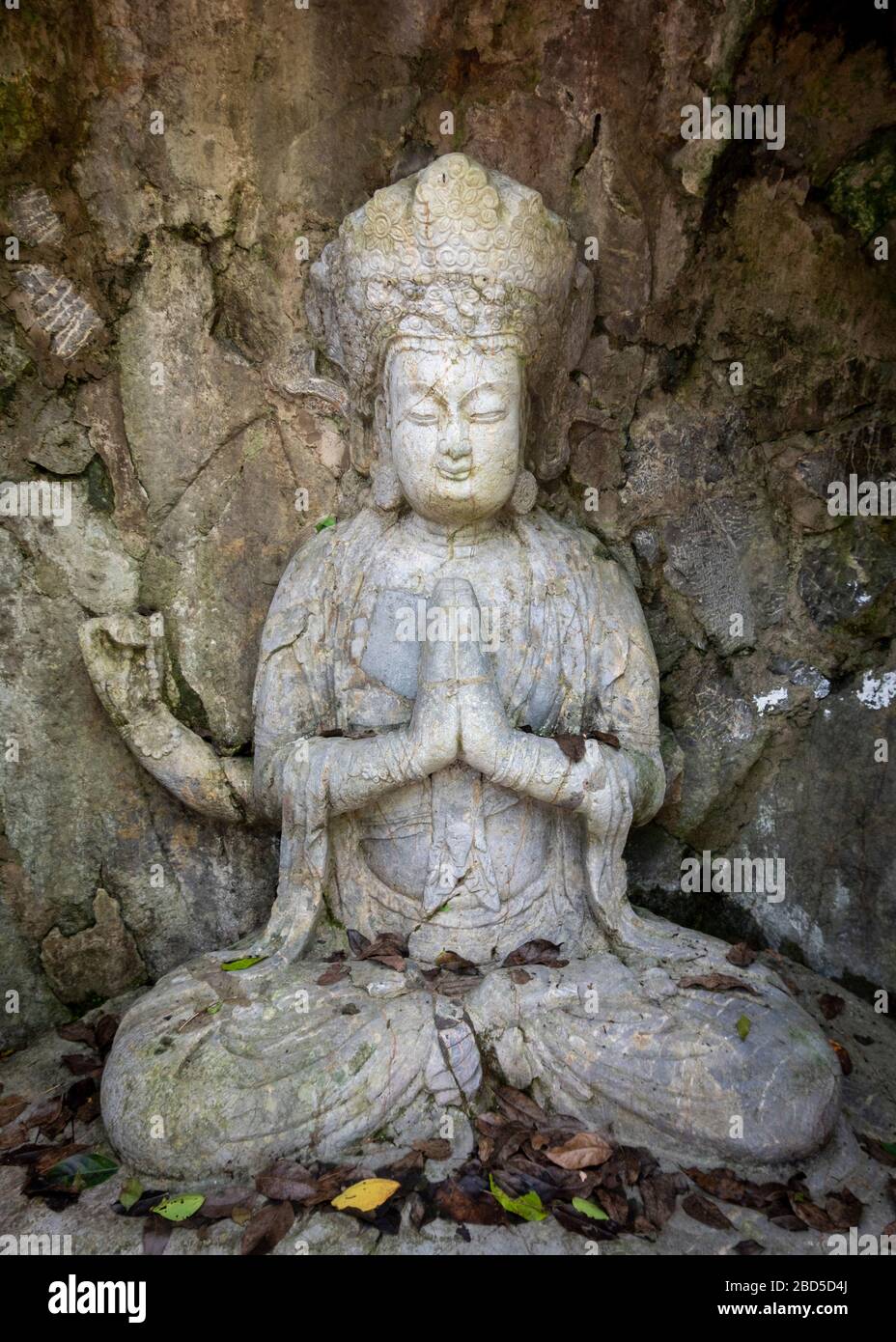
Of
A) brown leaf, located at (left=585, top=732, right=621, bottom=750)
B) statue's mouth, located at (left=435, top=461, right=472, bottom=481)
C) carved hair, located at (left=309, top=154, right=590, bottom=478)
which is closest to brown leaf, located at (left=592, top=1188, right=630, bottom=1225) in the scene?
brown leaf, located at (left=585, top=732, right=621, bottom=750)

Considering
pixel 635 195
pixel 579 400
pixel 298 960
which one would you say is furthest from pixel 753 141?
pixel 298 960

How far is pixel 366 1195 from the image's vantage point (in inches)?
112

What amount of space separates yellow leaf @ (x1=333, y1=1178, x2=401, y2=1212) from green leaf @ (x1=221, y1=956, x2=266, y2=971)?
0.93 meters

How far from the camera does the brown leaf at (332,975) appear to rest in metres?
3.44

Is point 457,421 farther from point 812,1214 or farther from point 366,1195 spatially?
point 812,1214

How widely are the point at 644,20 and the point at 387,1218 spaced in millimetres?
3988

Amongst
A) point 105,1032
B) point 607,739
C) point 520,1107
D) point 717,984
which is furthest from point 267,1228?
point 607,739

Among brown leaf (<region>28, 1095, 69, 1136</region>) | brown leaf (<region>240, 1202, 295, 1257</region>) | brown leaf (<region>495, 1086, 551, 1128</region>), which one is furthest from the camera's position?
brown leaf (<region>28, 1095, 69, 1136</region>)

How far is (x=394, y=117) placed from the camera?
12.9 feet

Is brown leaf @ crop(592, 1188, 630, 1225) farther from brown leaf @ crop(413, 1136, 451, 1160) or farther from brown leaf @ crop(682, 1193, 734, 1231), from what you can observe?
brown leaf @ crop(413, 1136, 451, 1160)

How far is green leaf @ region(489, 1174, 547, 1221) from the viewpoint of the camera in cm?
280

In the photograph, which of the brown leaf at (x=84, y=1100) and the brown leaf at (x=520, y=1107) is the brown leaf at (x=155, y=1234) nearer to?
the brown leaf at (x=84, y=1100)
